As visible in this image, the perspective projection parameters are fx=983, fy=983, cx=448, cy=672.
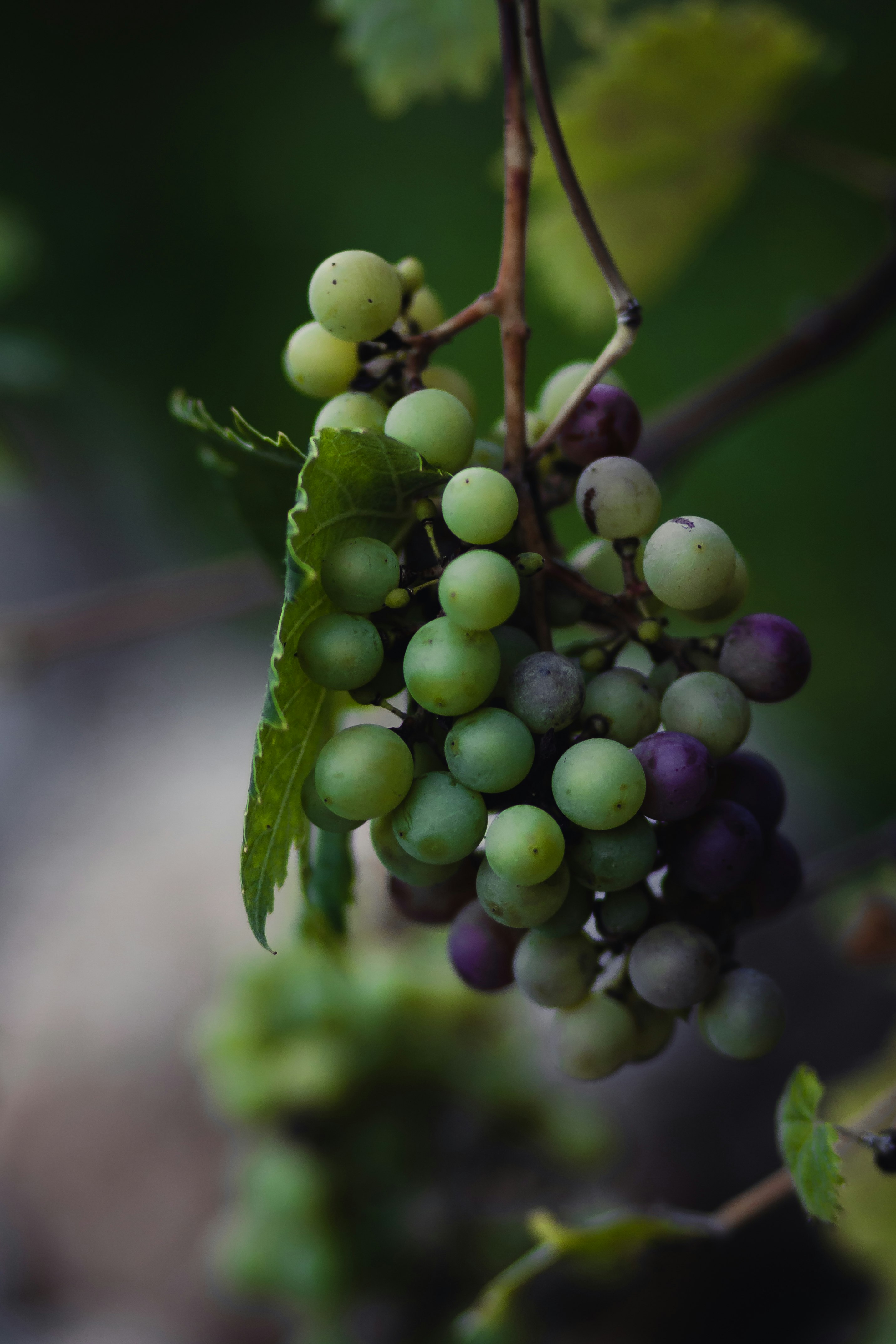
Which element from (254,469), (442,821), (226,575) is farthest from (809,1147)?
(226,575)

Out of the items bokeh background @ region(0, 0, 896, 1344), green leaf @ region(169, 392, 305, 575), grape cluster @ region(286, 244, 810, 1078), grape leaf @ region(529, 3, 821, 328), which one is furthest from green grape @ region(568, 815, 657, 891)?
grape leaf @ region(529, 3, 821, 328)

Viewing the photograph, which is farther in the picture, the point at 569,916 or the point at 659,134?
the point at 659,134

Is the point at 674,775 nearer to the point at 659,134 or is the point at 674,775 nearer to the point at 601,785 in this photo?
the point at 601,785

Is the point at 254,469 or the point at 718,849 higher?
the point at 254,469

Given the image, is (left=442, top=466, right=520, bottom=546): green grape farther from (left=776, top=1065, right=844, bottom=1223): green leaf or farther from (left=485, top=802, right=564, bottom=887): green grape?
(left=776, top=1065, right=844, bottom=1223): green leaf

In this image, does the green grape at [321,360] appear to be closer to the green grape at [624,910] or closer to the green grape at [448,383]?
the green grape at [448,383]

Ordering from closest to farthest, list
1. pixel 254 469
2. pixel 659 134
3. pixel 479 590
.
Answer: pixel 479 590 → pixel 254 469 → pixel 659 134
